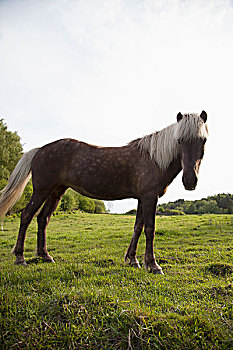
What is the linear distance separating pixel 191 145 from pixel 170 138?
1.91ft

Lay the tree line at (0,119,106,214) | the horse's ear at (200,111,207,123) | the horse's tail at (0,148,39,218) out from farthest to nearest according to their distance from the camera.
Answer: the tree line at (0,119,106,214)
the horse's tail at (0,148,39,218)
the horse's ear at (200,111,207,123)

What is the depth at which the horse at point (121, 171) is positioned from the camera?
161 inches

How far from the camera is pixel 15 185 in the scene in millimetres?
5109

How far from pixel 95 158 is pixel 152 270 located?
2.41 meters

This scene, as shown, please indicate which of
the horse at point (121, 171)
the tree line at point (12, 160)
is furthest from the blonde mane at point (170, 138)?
the tree line at point (12, 160)

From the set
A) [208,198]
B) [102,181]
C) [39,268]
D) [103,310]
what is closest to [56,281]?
[39,268]

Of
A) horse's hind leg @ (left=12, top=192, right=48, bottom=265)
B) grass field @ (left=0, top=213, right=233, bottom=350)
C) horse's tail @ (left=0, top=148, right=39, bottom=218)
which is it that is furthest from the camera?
horse's tail @ (left=0, top=148, right=39, bottom=218)

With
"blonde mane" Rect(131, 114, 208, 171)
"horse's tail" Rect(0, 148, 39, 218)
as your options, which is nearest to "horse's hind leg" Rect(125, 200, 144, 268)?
"blonde mane" Rect(131, 114, 208, 171)

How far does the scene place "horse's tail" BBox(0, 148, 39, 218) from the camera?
507cm

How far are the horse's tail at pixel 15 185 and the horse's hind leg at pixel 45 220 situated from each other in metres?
0.67

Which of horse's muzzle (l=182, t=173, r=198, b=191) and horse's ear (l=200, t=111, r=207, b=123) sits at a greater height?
horse's ear (l=200, t=111, r=207, b=123)

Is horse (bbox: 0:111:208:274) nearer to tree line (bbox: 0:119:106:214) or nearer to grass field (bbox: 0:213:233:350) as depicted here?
grass field (bbox: 0:213:233:350)

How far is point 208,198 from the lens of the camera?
26078 millimetres

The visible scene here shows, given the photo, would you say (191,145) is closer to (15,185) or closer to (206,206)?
(15,185)
